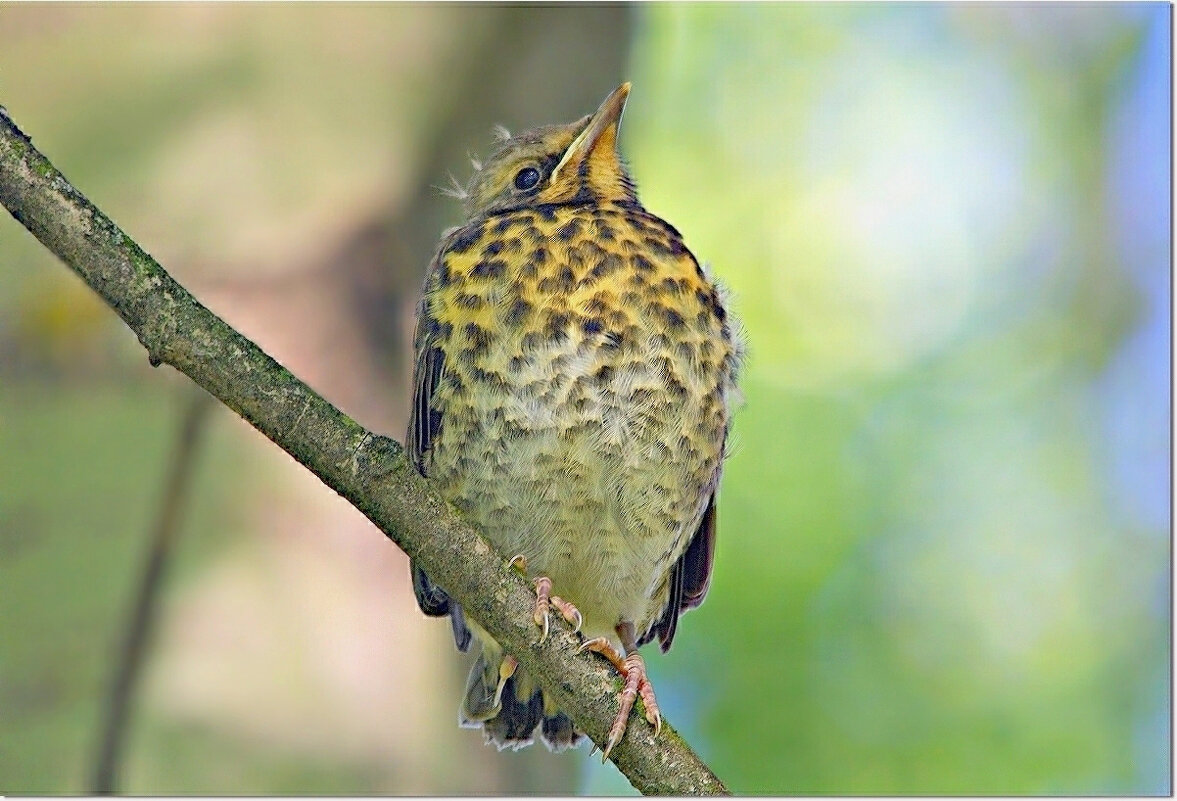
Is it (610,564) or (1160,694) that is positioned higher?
(1160,694)

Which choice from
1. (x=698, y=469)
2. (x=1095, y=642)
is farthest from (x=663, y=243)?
(x=1095, y=642)

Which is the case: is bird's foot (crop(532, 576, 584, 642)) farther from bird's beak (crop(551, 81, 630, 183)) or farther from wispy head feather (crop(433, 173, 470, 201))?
wispy head feather (crop(433, 173, 470, 201))

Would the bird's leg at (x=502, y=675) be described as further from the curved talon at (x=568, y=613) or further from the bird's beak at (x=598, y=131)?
the bird's beak at (x=598, y=131)

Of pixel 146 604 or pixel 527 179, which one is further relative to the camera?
pixel 527 179

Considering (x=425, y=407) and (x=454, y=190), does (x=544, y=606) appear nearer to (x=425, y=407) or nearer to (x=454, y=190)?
(x=425, y=407)

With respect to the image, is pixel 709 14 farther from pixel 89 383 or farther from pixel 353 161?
pixel 89 383

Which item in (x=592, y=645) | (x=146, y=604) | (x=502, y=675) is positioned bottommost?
(x=592, y=645)

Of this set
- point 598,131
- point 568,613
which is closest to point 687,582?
point 568,613

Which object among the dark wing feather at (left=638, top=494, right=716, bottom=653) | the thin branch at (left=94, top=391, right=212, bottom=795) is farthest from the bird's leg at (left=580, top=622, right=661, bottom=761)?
the thin branch at (left=94, top=391, right=212, bottom=795)
